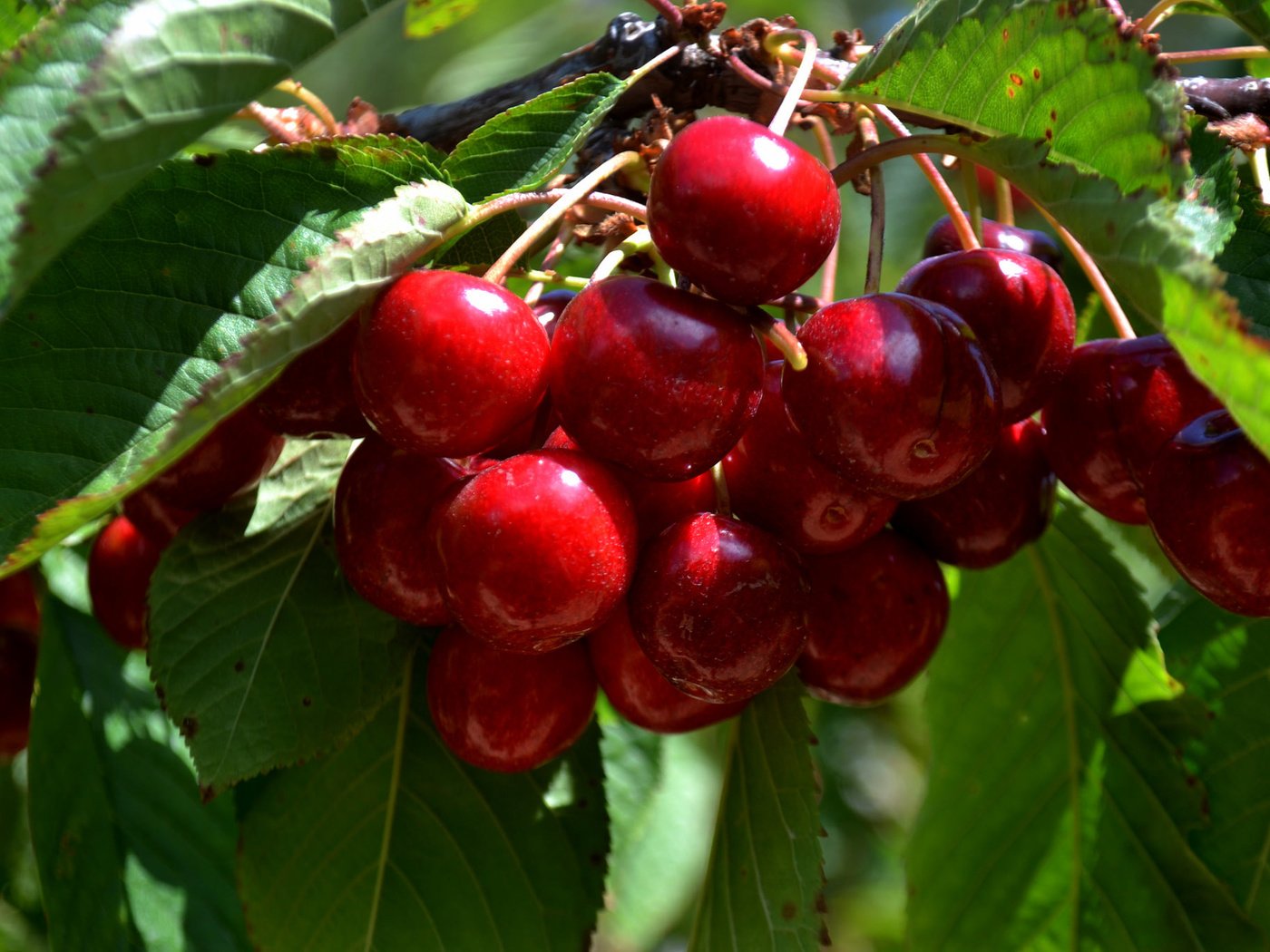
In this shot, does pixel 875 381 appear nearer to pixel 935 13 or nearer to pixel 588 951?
pixel 935 13

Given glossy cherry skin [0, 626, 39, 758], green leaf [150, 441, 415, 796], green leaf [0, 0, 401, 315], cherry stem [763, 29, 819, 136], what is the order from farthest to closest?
glossy cherry skin [0, 626, 39, 758] → green leaf [150, 441, 415, 796] → cherry stem [763, 29, 819, 136] → green leaf [0, 0, 401, 315]

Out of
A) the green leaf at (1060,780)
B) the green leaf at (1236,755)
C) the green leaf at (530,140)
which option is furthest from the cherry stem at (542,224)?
the green leaf at (1236,755)

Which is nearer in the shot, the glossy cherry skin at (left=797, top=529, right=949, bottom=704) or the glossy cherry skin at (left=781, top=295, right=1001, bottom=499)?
the glossy cherry skin at (left=781, top=295, right=1001, bottom=499)

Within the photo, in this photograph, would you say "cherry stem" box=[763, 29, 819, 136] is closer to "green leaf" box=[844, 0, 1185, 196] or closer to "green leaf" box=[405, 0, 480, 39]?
"green leaf" box=[844, 0, 1185, 196]

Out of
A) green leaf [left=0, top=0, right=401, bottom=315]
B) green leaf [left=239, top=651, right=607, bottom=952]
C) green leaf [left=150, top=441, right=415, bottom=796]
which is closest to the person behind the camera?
green leaf [left=0, top=0, right=401, bottom=315]

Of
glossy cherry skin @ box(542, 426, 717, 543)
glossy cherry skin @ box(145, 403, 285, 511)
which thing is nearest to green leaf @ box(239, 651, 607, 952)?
glossy cherry skin @ box(145, 403, 285, 511)

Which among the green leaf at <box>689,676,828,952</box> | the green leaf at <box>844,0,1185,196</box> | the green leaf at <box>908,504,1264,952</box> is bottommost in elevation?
the green leaf at <box>908,504,1264,952</box>

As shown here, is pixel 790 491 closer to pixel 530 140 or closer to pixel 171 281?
pixel 530 140
